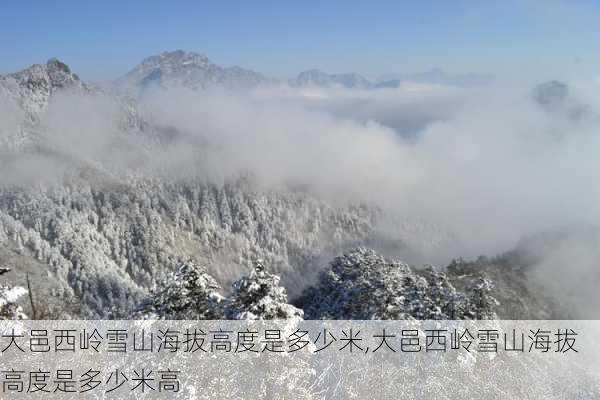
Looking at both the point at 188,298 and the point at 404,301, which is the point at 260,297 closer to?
the point at 188,298

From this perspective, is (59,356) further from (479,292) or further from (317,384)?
(479,292)

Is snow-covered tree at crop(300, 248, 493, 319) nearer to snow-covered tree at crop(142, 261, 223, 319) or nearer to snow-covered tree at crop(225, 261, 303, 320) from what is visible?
snow-covered tree at crop(225, 261, 303, 320)

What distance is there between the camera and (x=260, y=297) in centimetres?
2391

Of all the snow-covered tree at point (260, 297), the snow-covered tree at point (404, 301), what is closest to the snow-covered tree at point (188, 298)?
the snow-covered tree at point (260, 297)

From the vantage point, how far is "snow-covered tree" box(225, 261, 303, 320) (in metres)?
23.4

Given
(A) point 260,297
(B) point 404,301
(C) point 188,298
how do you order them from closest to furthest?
(A) point 260,297 < (C) point 188,298 < (B) point 404,301

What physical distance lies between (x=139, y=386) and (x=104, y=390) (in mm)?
3962

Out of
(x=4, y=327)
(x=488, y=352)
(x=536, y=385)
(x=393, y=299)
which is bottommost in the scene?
(x=536, y=385)

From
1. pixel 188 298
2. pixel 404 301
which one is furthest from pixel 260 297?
pixel 404 301

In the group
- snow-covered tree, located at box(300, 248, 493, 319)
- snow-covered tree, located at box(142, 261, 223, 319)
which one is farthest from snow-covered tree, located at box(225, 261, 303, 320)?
snow-covered tree, located at box(300, 248, 493, 319)

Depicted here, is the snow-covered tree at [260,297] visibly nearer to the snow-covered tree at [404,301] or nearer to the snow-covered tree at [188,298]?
the snow-covered tree at [188,298]

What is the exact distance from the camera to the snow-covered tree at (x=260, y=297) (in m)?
23.4

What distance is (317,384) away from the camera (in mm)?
35938

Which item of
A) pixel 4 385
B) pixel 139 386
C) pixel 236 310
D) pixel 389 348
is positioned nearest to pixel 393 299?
pixel 389 348
